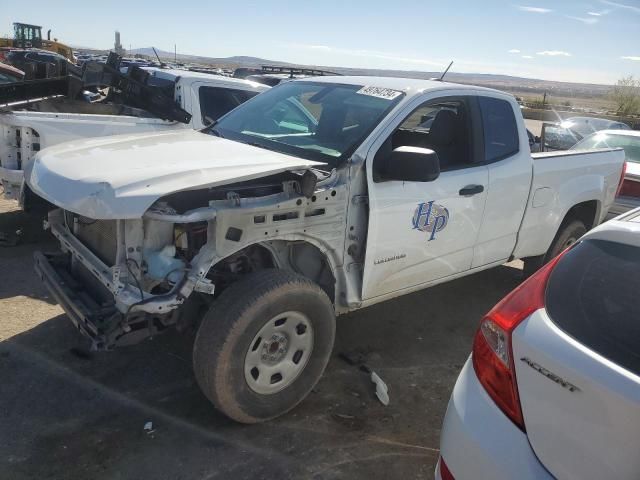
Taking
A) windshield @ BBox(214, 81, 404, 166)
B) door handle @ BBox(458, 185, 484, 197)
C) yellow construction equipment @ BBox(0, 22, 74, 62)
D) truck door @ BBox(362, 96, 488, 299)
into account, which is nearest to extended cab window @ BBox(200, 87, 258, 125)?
windshield @ BBox(214, 81, 404, 166)

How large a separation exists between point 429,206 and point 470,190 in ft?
1.43

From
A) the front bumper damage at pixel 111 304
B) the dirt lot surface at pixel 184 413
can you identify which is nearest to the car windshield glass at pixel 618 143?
the dirt lot surface at pixel 184 413

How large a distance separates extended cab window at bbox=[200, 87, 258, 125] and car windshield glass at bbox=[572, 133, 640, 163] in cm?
509

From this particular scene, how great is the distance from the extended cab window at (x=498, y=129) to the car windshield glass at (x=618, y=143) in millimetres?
4087

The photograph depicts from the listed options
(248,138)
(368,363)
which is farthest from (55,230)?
(368,363)

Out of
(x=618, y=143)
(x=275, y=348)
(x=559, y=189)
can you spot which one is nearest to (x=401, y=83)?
(x=559, y=189)

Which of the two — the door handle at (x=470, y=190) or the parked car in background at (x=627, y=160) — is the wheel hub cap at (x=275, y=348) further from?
the parked car in background at (x=627, y=160)

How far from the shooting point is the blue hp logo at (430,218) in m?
3.59

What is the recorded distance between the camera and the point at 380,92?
12.3 feet

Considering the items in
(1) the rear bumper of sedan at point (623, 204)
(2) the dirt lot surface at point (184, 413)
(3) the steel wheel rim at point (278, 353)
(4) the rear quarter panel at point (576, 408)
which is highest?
(4) the rear quarter panel at point (576, 408)

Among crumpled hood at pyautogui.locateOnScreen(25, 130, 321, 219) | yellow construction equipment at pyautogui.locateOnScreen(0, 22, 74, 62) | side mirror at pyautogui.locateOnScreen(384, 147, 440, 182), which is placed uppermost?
yellow construction equipment at pyautogui.locateOnScreen(0, 22, 74, 62)

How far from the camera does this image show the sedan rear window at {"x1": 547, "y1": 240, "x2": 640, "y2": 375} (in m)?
1.61

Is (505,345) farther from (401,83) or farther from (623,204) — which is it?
(623,204)

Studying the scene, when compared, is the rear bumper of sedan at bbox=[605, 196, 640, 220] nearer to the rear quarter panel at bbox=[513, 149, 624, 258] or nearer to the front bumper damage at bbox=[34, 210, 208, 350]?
the rear quarter panel at bbox=[513, 149, 624, 258]
